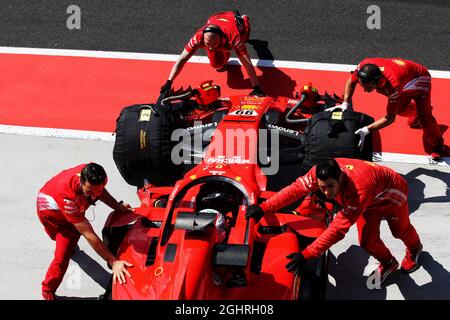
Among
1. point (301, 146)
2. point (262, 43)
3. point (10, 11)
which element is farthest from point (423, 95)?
point (10, 11)

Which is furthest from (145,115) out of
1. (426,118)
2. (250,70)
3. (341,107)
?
(426,118)

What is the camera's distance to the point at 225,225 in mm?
7301

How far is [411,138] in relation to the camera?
999 cm

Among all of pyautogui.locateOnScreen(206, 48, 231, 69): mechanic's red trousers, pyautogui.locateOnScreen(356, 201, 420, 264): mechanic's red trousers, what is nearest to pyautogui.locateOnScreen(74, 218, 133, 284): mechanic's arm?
pyautogui.locateOnScreen(356, 201, 420, 264): mechanic's red trousers

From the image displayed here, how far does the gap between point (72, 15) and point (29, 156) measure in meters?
3.20

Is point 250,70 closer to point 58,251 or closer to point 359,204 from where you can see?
point 359,204

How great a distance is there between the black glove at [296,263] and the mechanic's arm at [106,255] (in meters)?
1.45

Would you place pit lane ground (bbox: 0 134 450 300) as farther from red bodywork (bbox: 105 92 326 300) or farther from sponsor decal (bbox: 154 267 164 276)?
sponsor decal (bbox: 154 267 164 276)

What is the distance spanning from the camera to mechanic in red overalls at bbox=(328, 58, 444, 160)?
841 cm

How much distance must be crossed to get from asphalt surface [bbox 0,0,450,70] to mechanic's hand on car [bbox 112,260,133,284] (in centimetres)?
514

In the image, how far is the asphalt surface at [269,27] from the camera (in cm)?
1138

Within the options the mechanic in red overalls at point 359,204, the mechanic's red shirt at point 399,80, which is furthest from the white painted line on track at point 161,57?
the mechanic in red overalls at point 359,204

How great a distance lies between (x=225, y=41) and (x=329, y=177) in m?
3.76

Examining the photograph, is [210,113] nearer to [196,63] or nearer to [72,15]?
[196,63]
